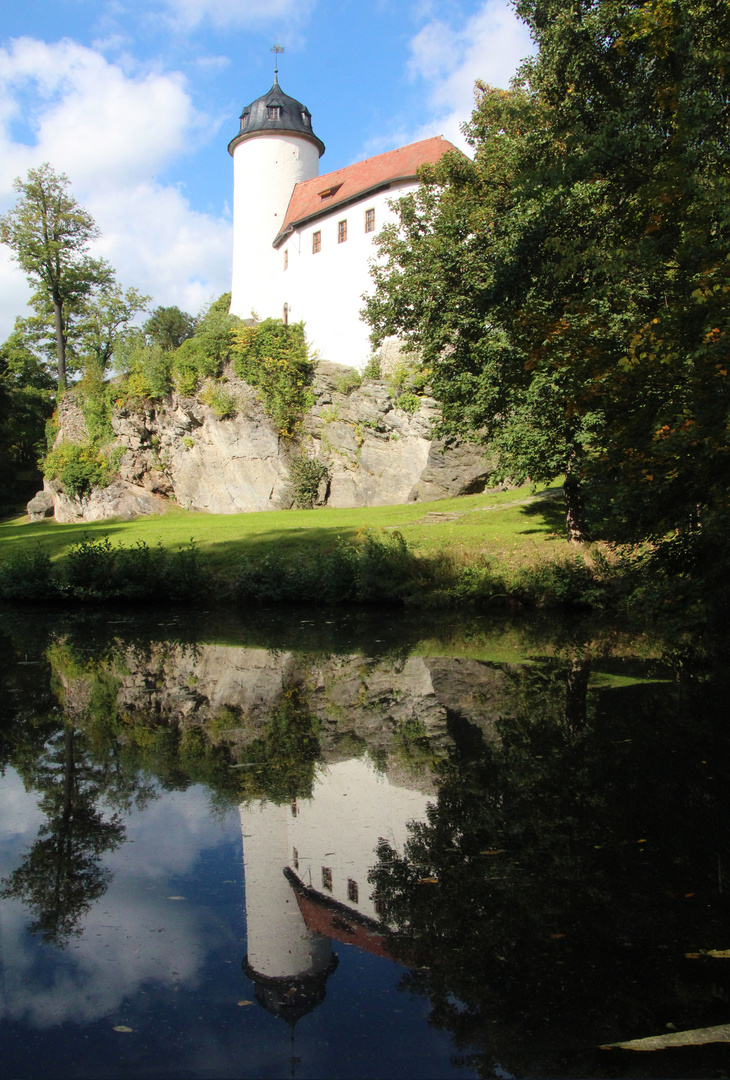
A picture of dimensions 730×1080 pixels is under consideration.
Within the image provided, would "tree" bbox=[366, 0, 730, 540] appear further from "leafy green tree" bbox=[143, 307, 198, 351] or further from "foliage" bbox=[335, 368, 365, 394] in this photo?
"leafy green tree" bbox=[143, 307, 198, 351]

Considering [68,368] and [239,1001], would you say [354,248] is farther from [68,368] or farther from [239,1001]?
[239,1001]

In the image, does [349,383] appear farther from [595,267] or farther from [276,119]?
[595,267]

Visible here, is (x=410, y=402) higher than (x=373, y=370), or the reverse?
(x=373, y=370)

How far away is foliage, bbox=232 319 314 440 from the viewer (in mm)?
36312

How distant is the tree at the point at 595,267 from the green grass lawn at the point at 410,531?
200 cm

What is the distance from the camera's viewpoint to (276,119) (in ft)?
139

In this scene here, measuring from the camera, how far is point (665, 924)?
13.2 feet

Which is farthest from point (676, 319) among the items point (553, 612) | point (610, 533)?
point (553, 612)

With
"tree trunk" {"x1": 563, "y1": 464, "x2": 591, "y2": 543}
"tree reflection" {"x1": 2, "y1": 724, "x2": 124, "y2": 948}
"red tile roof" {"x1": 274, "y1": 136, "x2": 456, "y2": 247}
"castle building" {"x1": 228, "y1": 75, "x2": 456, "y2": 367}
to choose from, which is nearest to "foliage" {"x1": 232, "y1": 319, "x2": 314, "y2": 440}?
"castle building" {"x1": 228, "y1": 75, "x2": 456, "y2": 367}

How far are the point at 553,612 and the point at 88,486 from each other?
32.2 metres

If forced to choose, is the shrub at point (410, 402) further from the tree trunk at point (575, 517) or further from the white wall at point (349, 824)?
the white wall at point (349, 824)

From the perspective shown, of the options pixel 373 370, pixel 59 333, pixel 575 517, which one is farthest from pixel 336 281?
pixel 575 517

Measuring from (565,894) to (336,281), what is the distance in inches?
1438

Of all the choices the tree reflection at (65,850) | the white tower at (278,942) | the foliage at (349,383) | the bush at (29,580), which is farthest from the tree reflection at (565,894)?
the foliage at (349,383)
